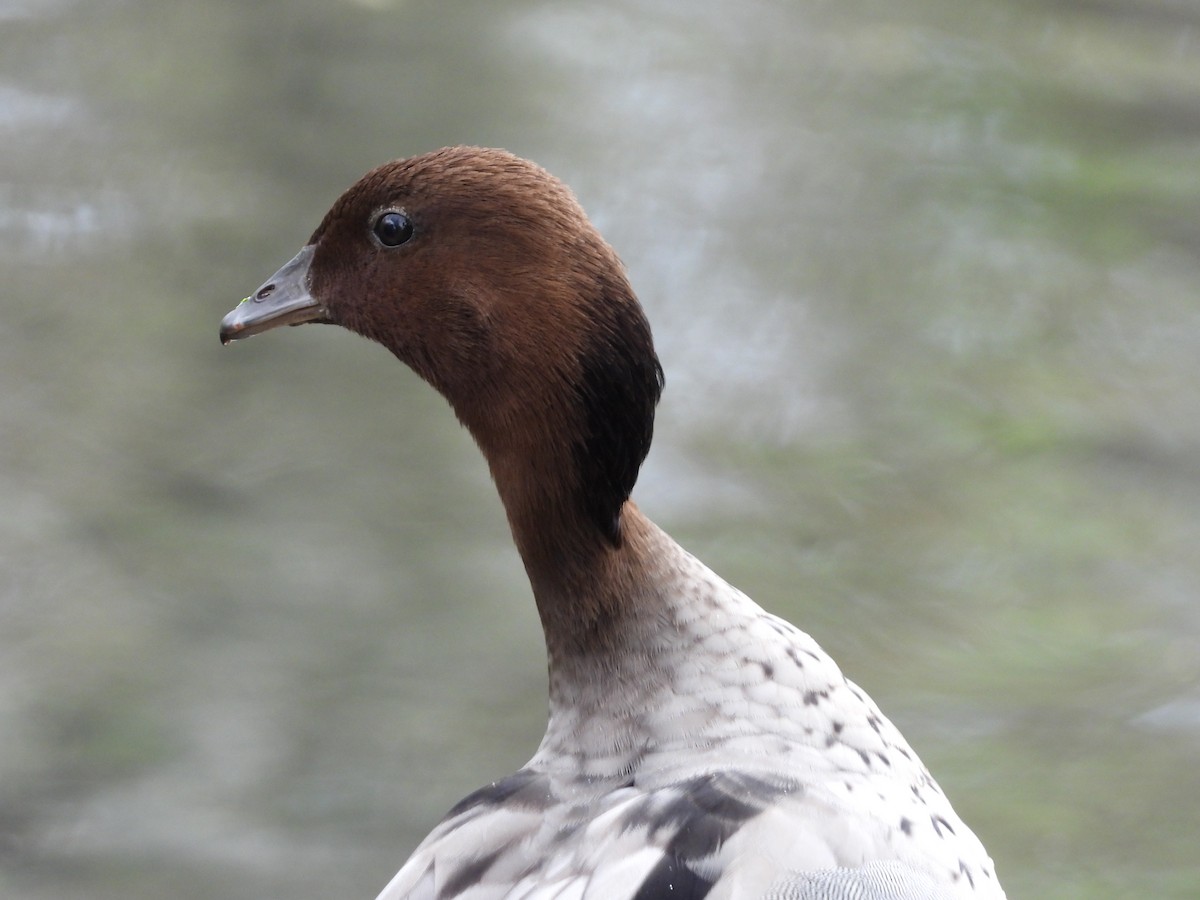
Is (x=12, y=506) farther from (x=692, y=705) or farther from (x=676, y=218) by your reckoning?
(x=692, y=705)

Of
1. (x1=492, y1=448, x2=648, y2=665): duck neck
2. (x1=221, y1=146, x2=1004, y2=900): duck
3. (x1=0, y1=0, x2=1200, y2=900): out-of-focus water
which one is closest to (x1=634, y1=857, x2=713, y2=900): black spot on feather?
(x1=221, y1=146, x2=1004, y2=900): duck

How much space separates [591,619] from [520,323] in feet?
1.51

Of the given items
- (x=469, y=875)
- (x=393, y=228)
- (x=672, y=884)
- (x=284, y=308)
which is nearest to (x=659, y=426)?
(x=284, y=308)

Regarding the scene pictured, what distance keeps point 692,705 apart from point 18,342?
334cm

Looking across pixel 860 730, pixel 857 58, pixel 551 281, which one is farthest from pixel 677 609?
pixel 857 58

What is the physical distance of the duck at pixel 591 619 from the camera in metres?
2.28

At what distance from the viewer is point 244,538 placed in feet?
14.9

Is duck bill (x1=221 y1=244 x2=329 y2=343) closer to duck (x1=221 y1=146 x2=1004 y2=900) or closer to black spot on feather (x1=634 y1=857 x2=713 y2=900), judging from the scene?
duck (x1=221 y1=146 x2=1004 y2=900)

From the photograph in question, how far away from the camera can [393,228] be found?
2.62 m

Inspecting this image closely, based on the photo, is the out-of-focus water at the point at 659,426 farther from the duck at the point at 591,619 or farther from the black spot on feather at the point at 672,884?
the black spot on feather at the point at 672,884

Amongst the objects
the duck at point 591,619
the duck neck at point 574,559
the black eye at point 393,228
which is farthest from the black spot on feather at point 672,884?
the black eye at point 393,228

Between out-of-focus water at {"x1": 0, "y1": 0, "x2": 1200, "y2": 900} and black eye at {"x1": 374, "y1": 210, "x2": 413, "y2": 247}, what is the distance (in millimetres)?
1644

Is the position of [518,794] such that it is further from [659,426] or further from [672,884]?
[659,426]

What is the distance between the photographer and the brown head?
2.42 m
